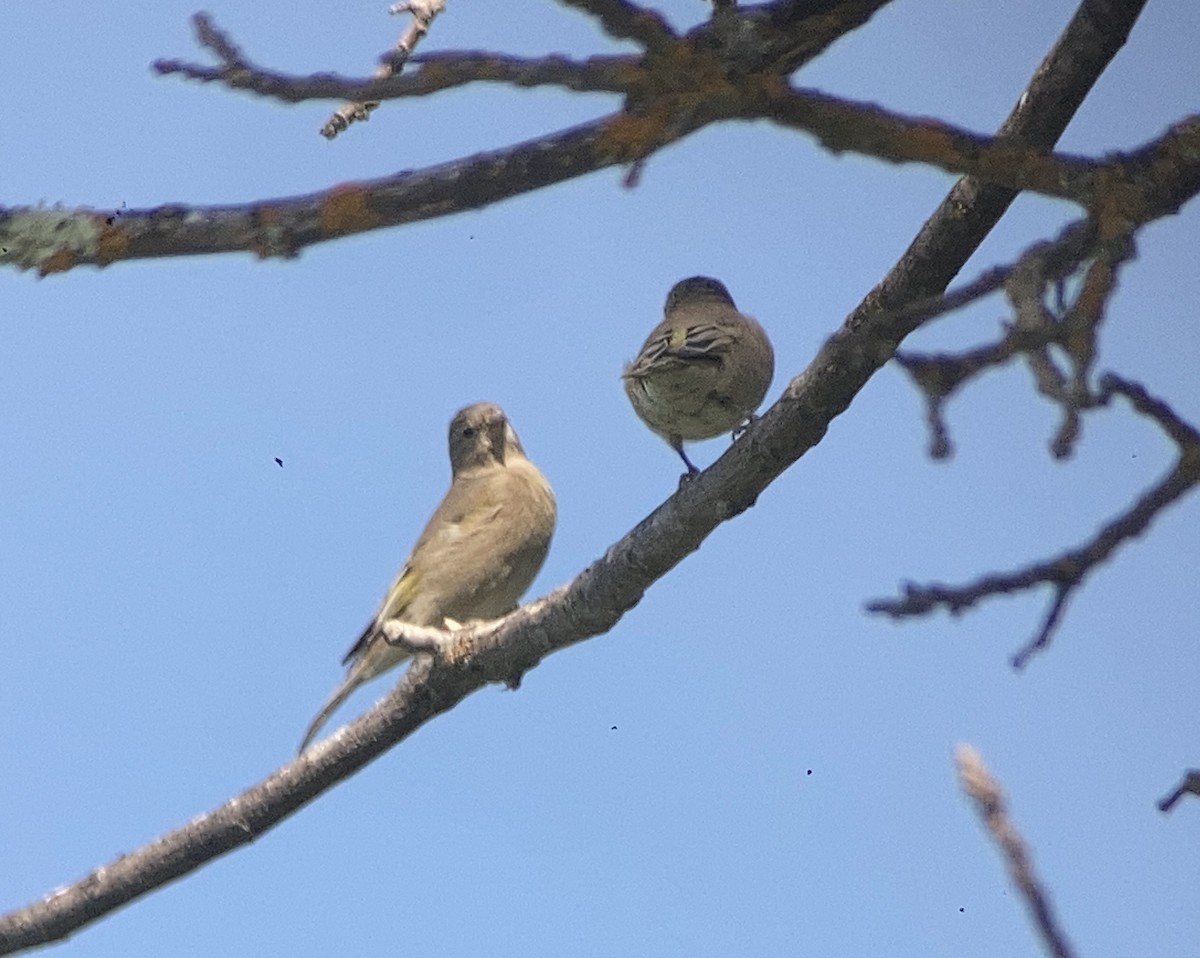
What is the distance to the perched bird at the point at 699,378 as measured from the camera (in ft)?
19.5

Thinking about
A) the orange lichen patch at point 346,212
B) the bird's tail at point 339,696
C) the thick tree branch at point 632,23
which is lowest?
the thick tree branch at point 632,23

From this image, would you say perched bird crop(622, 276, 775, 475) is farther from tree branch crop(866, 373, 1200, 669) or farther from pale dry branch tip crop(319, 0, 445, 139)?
tree branch crop(866, 373, 1200, 669)

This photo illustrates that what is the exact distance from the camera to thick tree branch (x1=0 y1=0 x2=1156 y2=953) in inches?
130

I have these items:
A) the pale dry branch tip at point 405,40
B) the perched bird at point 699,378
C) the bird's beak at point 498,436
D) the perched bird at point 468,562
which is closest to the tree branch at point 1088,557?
the pale dry branch tip at point 405,40

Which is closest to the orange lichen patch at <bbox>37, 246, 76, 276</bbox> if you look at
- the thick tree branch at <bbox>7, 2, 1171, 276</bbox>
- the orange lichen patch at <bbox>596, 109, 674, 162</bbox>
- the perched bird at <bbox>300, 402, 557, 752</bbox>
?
the thick tree branch at <bbox>7, 2, 1171, 276</bbox>

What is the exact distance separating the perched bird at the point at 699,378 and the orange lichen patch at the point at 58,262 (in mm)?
3717

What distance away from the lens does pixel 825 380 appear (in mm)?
3949

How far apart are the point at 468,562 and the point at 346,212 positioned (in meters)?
5.25

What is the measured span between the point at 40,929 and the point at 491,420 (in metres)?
4.42

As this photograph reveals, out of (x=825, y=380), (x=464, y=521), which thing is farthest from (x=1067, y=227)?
(x=464, y=521)

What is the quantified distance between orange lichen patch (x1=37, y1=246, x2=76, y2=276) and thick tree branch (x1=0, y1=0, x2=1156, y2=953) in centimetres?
146

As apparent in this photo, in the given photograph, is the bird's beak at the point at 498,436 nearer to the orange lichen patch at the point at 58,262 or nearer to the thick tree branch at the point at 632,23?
the orange lichen patch at the point at 58,262

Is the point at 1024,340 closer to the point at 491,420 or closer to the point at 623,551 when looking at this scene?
the point at 623,551

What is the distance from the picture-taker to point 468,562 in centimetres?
753
